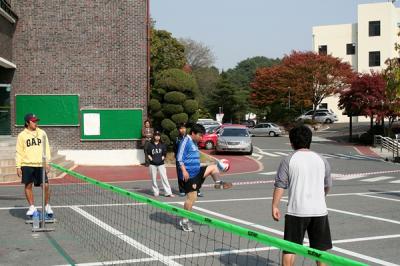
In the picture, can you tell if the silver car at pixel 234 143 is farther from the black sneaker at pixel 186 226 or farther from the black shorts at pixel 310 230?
the black shorts at pixel 310 230

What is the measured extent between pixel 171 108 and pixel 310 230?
17.8 meters

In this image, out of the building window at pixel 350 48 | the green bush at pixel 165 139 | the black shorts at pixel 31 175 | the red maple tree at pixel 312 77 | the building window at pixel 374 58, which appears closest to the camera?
the black shorts at pixel 31 175

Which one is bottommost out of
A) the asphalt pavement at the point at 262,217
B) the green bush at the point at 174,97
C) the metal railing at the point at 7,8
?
the asphalt pavement at the point at 262,217

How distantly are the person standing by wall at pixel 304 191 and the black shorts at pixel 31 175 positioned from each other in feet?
17.5

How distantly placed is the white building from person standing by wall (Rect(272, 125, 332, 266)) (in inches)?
2286

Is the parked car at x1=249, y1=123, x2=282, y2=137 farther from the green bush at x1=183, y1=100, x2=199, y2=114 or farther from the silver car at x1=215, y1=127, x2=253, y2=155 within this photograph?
the green bush at x1=183, y1=100, x2=199, y2=114

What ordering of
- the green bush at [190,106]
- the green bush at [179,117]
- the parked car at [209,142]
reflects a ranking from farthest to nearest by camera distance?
1. the parked car at [209,142]
2. the green bush at [190,106]
3. the green bush at [179,117]

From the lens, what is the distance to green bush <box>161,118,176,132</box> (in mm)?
23016

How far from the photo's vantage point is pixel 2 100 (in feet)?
73.2

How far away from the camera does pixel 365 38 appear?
63.2m

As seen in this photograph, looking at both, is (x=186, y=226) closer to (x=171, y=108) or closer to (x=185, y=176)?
(x=185, y=176)

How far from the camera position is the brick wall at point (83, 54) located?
2217cm

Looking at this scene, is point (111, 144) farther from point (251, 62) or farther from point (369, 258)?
point (251, 62)

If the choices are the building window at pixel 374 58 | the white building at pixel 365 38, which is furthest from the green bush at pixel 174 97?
the building window at pixel 374 58
